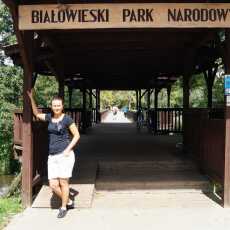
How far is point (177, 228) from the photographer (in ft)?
27.3

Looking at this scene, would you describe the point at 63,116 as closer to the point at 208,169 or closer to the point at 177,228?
the point at 177,228

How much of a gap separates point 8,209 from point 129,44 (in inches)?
234

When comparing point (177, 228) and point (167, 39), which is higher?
point (167, 39)

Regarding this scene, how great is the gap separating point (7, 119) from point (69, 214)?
16930 millimetres

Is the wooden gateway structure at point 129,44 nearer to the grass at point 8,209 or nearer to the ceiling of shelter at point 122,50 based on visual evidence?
the ceiling of shelter at point 122,50

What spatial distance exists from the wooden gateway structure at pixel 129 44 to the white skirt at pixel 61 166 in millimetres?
1068

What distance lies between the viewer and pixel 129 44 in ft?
46.4

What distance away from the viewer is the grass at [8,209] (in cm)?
890

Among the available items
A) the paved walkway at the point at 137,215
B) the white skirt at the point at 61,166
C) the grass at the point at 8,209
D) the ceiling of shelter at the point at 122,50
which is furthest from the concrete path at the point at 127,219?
the ceiling of shelter at the point at 122,50

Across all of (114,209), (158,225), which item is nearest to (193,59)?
(114,209)

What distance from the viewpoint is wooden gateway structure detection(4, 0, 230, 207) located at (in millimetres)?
9477

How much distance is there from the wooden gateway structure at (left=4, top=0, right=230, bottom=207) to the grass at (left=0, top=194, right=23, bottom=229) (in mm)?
277

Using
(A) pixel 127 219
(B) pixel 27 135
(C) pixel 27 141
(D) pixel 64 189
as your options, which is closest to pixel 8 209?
(D) pixel 64 189

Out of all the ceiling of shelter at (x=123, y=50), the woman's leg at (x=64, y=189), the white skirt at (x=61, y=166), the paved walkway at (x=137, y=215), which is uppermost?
the ceiling of shelter at (x=123, y=50)
